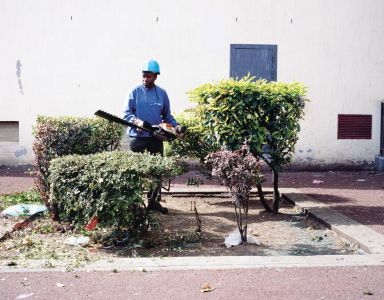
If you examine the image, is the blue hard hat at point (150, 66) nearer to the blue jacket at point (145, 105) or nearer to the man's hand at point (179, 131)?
the blue jacket at point (145, 105)

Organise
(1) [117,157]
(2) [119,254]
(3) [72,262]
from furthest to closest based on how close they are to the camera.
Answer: (1) [117,157] → (2) [119,254] → (3) [72,262]

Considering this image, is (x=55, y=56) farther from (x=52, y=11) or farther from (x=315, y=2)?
(x=315, y=2)

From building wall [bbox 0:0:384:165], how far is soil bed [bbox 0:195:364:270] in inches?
215

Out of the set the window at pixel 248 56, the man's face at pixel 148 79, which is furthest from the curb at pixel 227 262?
the window at pixel 248 56

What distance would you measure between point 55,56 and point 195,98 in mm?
5845

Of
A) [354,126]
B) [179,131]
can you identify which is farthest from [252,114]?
[354,126]

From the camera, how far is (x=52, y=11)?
Result: 12.3 meters

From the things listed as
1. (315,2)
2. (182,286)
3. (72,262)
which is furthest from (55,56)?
(182,286)

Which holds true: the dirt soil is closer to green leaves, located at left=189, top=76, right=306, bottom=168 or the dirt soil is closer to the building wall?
green leaves, located at left=189, top=76, right=306, bottom=168

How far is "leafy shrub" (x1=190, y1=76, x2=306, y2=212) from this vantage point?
718 cm

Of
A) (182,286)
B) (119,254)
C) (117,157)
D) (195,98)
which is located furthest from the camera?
(195,98)

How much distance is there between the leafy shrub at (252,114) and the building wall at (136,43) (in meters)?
5.08

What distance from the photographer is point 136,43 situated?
1236cm

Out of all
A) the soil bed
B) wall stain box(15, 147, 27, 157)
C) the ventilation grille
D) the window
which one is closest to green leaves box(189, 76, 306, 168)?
the soil bed
